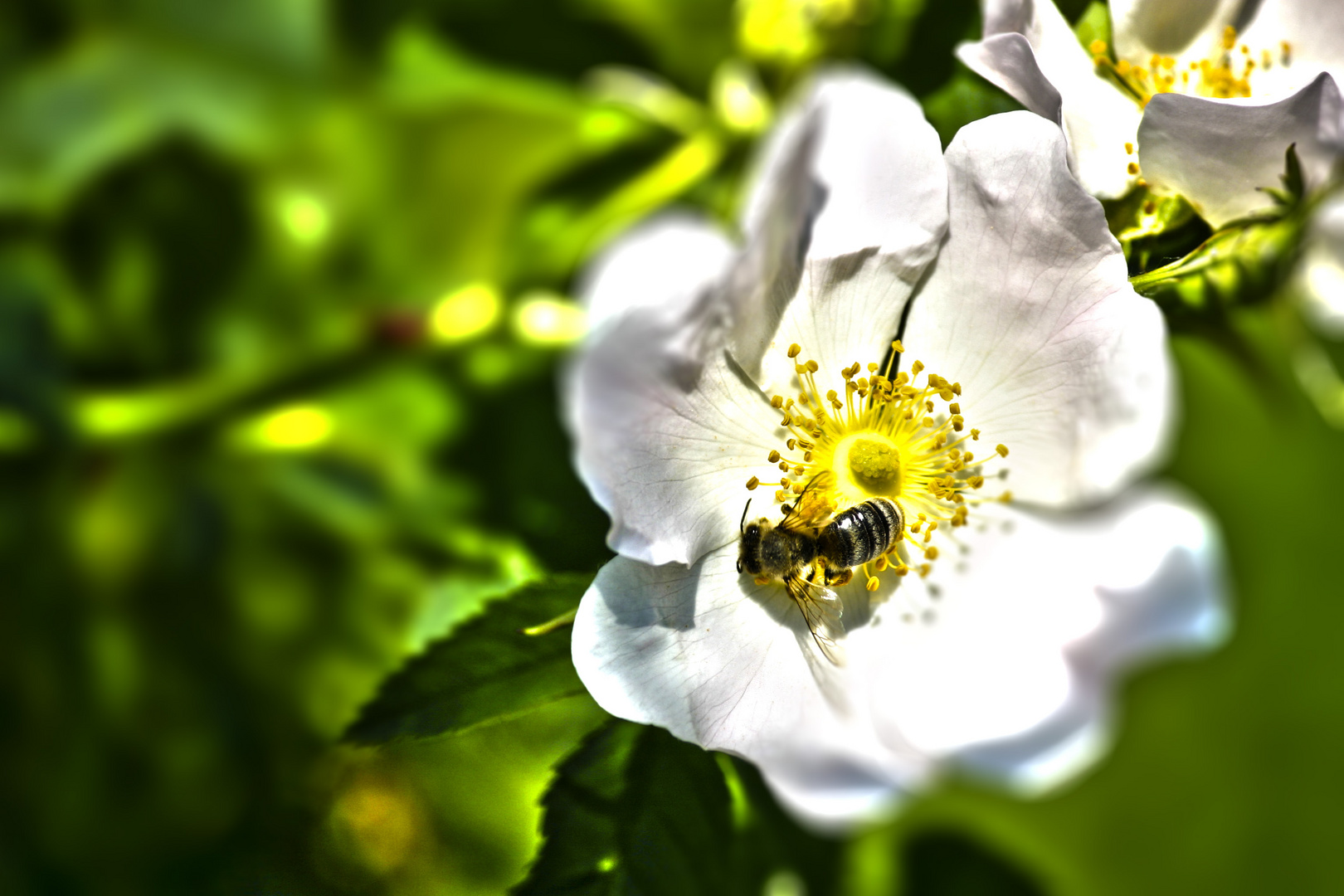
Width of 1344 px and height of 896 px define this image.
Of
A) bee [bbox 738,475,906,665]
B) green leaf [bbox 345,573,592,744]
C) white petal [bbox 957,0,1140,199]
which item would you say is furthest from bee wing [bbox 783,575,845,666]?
white petal [bbox 957,0,1140,199]

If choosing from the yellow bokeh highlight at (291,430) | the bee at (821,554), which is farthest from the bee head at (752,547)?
the yellow bokeh highlight at (291,430)

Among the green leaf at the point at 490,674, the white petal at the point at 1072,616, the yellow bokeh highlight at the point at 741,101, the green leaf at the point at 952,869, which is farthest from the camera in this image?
the yellow bokeh highlight at the point at 741,101

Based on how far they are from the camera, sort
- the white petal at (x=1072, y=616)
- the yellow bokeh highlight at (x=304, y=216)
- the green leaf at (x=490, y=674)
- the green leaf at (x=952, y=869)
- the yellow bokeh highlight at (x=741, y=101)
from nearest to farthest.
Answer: the white petal at (x=1072, y=616), the green leaf at (x=490, y=674), the green leaf at (x=952, y=869), the yellow bokeh highlight at (x=741, y=101), the yellow bokeh highlight at (x=304, y=216)

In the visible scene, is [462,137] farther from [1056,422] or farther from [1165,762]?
[1165,762]

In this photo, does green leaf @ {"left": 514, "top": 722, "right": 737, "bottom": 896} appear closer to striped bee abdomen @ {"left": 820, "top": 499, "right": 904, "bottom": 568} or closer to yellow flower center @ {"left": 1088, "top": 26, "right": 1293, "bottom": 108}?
striped bee abdomen @ {"left": 820, "top": 499, "right": 904, "bottom": 568}

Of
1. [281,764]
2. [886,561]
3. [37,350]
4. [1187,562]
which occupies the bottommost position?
[281,764]

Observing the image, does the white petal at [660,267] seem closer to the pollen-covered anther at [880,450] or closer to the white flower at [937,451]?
the white flower at [937,451]

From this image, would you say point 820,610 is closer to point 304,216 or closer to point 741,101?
point 741,101

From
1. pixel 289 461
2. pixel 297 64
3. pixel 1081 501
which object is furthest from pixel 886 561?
pixel 297 64
